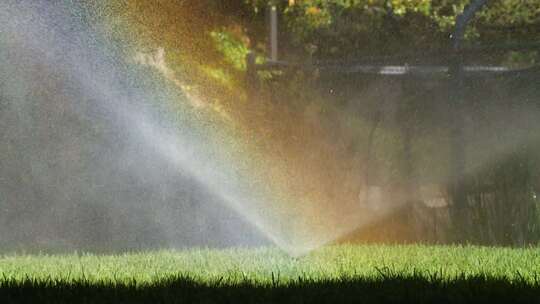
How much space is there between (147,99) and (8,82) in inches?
44.3

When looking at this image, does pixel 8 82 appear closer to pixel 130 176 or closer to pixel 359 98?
pixel 130 176

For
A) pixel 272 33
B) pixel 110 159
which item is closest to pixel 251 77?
pixel 272 33

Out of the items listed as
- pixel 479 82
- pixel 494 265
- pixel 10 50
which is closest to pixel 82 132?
pixel 10 50

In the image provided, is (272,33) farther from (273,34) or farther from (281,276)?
(281,276)

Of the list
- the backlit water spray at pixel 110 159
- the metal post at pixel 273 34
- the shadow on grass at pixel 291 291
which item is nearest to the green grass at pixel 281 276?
the shadow on grass at pixel 291 291

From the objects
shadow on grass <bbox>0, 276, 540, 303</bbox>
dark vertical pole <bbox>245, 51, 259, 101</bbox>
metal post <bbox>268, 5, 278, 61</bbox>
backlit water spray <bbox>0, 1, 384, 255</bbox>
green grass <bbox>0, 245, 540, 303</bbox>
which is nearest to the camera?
shadow on grass <bbox>0, 276, 540, 303</bbox>

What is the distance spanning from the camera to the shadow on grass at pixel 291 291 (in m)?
4.20

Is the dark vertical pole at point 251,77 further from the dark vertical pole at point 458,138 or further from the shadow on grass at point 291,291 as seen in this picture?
the shadow on grass at point 291,291

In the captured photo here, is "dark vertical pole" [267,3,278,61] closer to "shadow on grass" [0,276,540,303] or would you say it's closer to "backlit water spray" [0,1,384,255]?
"backlit water spray" [0,1,384,255]

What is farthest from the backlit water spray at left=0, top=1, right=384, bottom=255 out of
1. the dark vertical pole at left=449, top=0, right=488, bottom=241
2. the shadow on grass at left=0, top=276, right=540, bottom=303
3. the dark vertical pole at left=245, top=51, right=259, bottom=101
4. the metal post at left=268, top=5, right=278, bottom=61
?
the shadow on grass at left=0, top=276, right=540, bottom=303

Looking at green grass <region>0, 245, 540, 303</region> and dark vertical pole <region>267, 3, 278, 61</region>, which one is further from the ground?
dark vertical pole <region>267, 3, 278, 61</region>

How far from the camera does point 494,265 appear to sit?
19.2 ft

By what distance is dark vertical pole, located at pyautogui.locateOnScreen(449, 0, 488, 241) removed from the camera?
8.37 meters

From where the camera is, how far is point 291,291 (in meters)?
4.48
